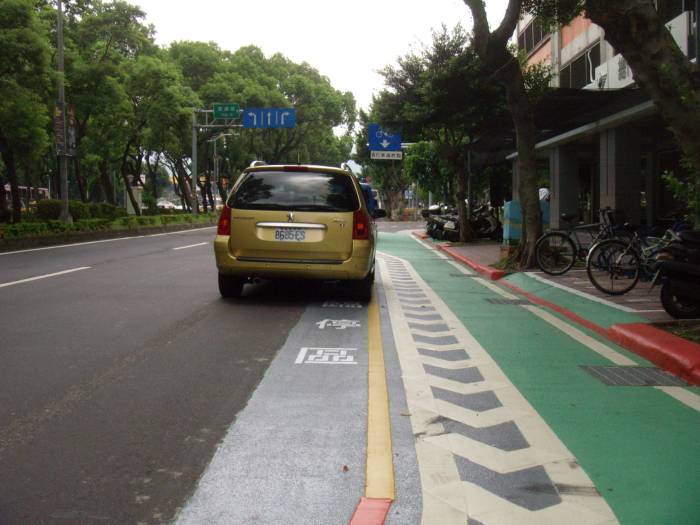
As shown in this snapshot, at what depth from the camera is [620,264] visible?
10.7 metres

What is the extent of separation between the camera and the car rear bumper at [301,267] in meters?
9.49

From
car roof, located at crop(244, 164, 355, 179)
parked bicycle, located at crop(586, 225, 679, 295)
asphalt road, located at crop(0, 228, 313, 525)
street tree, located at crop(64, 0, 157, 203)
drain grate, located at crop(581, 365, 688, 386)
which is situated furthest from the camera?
street tree, located at crop(64, 0, 157, 203)

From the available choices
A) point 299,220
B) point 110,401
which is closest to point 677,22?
point 299,220

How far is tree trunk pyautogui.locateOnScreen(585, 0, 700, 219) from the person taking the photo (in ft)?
25.0

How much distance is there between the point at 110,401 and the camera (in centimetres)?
502

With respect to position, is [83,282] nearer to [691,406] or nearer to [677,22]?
[691,406]

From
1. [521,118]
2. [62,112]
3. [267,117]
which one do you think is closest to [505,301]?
[521,118]

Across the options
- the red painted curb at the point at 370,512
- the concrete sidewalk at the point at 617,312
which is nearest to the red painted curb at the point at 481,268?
the concrete sidewalk at the point at 617,312

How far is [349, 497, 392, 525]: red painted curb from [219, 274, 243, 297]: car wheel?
680 centimetres

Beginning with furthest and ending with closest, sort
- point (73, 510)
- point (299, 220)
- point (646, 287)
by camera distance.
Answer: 1. point (646, 287)
2. point (299, 220)
3. point (73, 510)

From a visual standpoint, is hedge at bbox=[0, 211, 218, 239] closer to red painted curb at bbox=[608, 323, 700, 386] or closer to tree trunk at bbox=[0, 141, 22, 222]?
tree trunk at bbox=[0, 141, 22, 222]

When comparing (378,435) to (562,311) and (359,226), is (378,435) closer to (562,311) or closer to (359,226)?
(359,226)

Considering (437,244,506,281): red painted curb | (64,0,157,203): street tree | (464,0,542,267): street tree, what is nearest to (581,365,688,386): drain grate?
(437,244,506,281): red painted curb

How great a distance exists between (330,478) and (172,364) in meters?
2.80
